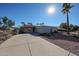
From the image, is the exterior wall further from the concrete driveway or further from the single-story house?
the concrete driveway

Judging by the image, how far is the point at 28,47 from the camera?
5.16 meters

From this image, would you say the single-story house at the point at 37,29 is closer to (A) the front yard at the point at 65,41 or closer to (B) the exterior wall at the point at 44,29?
(B) the exterior wall at the point at 44,29

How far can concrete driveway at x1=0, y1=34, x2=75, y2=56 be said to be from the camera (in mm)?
4965

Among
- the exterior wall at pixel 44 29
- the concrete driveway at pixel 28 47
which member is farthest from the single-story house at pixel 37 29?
the concrete driveway at pixel 28 47

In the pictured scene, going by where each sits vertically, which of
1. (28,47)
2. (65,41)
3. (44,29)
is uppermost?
(44,29)

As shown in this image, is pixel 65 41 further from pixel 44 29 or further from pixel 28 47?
pixel 28 47

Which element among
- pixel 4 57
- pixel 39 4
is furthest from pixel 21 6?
pixel 4 57

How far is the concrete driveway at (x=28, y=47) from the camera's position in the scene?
496cm

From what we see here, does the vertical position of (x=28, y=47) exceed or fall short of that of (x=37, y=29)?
it falls short

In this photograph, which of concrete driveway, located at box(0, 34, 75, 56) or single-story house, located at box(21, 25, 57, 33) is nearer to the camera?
concrete driveway, located at box(0, 34, 75, 56)

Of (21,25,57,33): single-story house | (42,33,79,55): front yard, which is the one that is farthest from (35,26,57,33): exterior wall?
(42,33,79,55): front yard

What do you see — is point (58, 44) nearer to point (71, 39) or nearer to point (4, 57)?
point (71, 39)

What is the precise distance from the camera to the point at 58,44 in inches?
205

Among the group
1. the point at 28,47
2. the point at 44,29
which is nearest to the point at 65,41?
the point at 44,29
